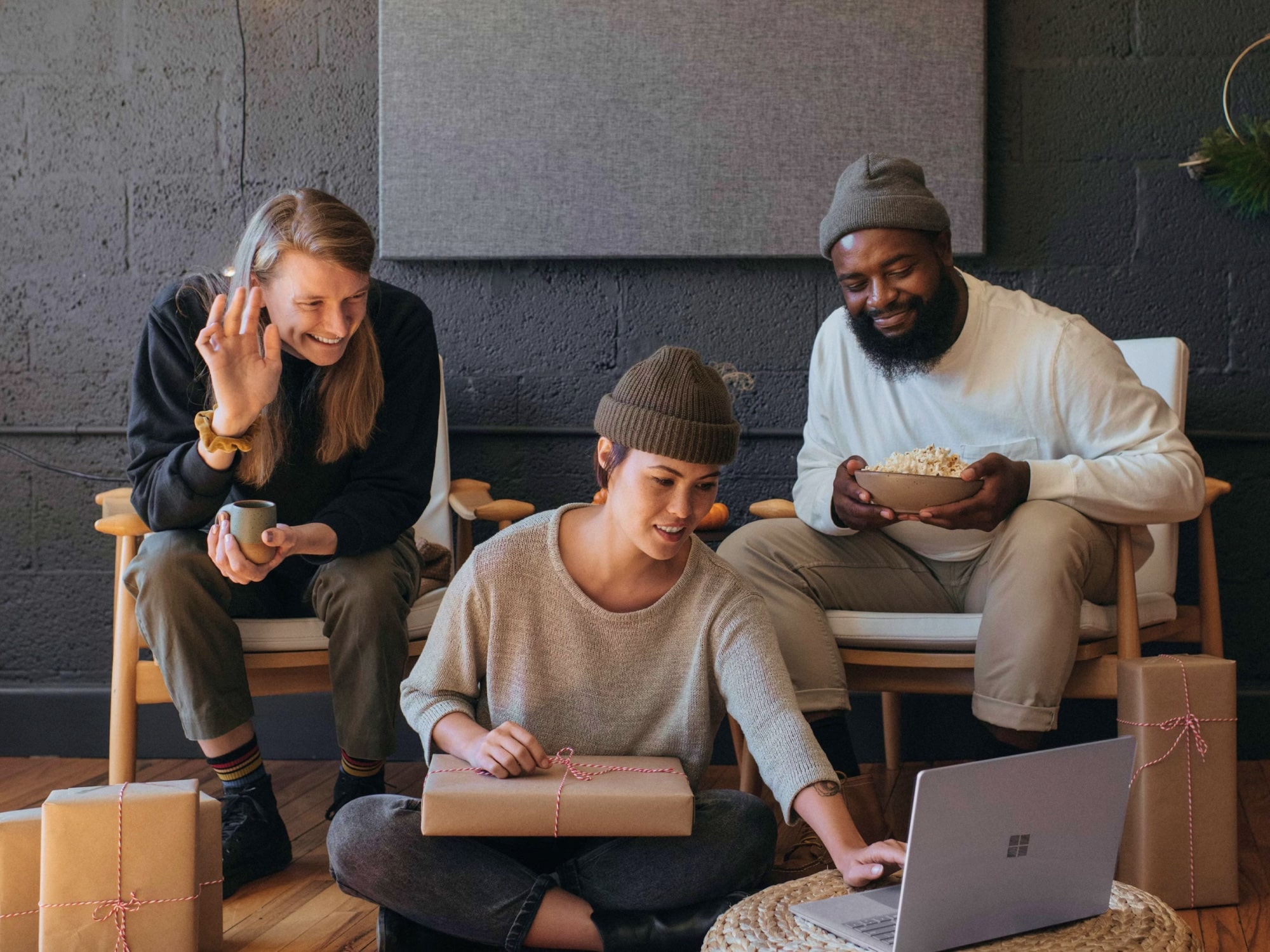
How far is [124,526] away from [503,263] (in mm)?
1060

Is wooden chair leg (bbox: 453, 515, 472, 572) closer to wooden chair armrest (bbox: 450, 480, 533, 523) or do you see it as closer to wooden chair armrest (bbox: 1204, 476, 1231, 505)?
wooden chair armrest (bbox: 450, 480, 533, 523)

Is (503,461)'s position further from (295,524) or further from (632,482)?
(632,482)

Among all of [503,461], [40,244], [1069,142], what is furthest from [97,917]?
[1069,142]

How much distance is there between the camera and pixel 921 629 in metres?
1.97

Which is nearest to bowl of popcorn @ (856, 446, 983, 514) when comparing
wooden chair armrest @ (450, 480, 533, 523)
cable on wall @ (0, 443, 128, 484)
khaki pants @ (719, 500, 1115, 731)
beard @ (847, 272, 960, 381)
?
khaki pants @ (719, 500, 1115, 731)

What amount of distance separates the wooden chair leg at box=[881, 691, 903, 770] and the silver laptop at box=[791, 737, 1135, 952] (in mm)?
1369

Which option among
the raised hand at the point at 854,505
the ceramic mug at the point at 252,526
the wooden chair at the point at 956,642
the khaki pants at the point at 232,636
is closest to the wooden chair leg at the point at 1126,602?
the wooden chair at the point at 956,642

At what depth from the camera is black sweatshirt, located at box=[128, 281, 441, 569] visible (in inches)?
77.2

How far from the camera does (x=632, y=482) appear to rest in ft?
5.08

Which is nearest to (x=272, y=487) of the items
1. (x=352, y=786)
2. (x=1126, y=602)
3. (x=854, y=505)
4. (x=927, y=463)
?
(x=352, y=786)

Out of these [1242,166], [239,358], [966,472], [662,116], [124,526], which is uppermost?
[662,116]

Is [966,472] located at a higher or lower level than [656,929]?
higher

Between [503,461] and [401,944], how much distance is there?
137 centimetres

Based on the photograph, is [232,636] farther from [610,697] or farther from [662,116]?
[662,116]
